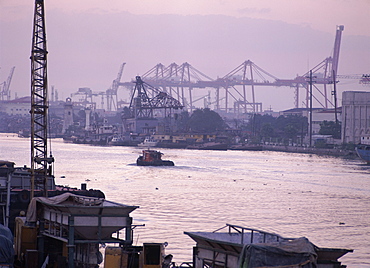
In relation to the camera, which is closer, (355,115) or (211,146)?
(355,115)

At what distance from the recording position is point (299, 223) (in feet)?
54.8

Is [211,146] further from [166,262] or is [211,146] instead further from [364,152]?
[166,262]

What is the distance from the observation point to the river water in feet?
48.0

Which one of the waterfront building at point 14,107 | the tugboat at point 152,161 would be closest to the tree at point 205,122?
the tugboat at point 152,161

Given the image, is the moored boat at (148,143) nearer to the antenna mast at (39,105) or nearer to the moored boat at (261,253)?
the antenna mast at (39,105)

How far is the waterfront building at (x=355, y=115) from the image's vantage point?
176ft

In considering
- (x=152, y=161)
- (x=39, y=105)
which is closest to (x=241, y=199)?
(x=39, y=105)

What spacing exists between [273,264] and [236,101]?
12649 cm

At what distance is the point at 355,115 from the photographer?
5444cm

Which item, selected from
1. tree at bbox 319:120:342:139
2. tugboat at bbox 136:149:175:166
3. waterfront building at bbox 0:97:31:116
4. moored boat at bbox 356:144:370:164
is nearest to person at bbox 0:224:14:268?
tugboat at bbox 136:149:175:166

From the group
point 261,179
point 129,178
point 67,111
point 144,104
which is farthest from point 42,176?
point 67,111

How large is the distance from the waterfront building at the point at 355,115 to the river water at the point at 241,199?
53.2 feet

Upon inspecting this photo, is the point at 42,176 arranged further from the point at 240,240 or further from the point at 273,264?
the point at 273,264

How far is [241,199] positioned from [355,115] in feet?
113
